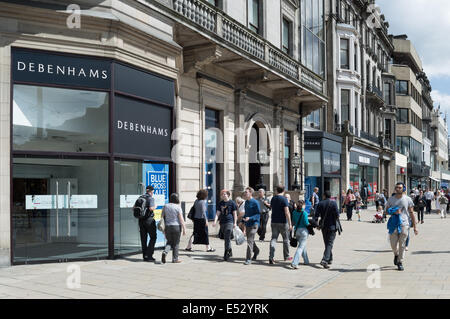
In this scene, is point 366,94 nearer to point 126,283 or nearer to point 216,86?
point 216,86

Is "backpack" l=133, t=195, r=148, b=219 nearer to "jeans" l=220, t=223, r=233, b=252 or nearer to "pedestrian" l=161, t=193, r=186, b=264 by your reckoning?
"pedestrian" l=161, t=193, r=186, b=264

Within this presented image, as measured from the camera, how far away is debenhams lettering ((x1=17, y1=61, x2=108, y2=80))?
10.1m

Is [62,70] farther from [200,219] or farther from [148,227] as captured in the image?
[200,219]

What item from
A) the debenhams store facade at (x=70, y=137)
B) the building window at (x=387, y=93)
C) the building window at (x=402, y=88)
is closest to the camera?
the debenhams store facade at (x=70, y=137)

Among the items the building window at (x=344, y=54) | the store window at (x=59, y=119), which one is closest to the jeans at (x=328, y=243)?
the store window at (x=59, y=119)

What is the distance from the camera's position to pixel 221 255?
11906mm

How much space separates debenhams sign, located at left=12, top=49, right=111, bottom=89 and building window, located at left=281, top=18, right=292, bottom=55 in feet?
42.6

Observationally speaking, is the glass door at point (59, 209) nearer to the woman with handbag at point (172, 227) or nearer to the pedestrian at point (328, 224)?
the woman with handbag at point (172, 227)

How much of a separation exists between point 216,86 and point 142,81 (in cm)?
497

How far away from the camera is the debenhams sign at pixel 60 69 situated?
1000 centimetres

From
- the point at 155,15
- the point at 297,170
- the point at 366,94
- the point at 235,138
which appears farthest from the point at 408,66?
the point at 155,15

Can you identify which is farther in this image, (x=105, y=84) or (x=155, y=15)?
(x=155, y=15)

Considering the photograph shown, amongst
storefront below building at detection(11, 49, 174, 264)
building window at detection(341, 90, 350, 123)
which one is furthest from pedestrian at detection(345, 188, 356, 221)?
storefront below building at detection(11, 49, 174, 264)

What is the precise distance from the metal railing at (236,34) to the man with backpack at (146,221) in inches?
203
